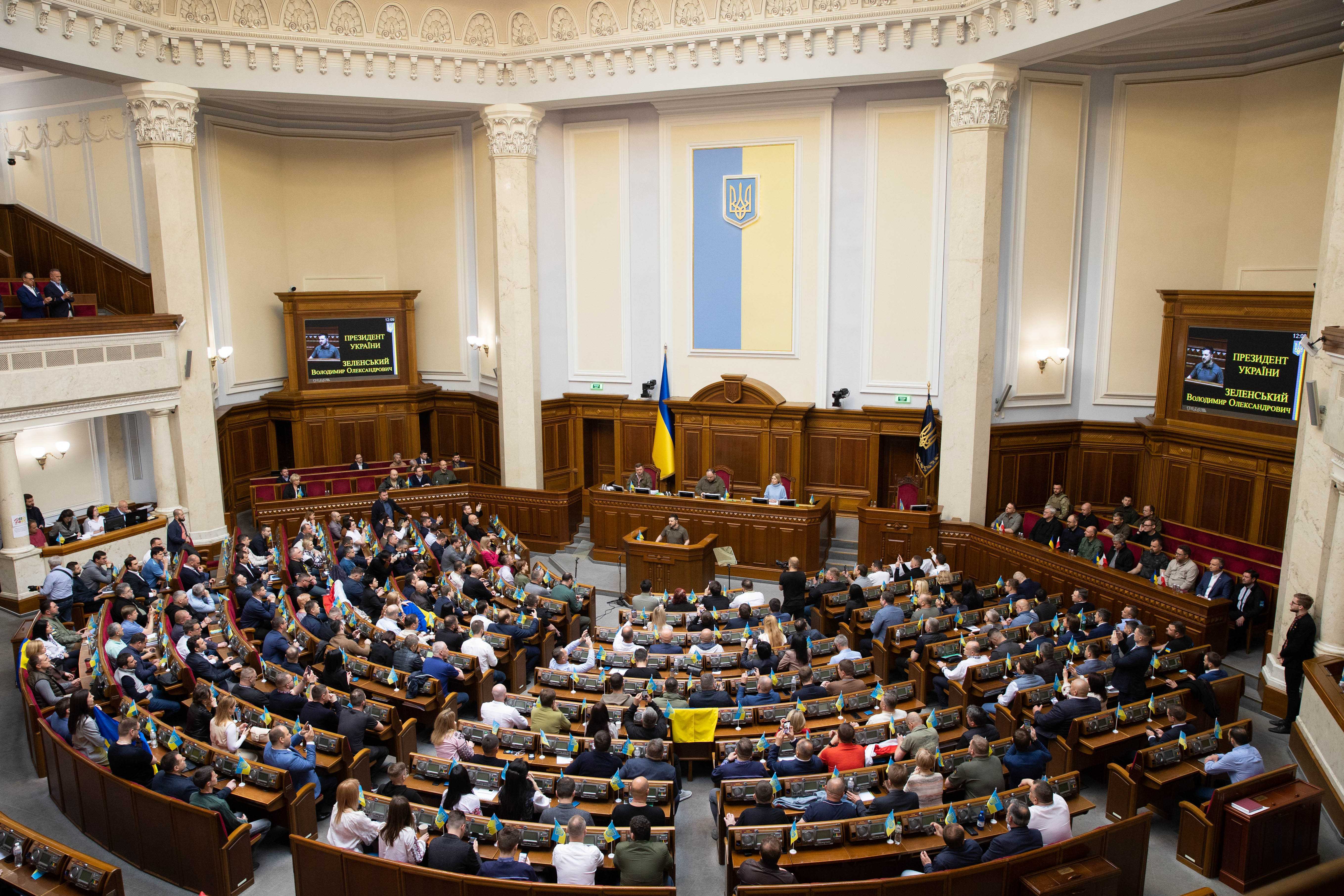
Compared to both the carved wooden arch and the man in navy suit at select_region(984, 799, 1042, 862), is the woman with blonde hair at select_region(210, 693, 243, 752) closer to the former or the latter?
the man in navy suit at select_region(984, 799, 1042, 862)

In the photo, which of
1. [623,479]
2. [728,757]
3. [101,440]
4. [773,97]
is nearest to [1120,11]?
[773,97]

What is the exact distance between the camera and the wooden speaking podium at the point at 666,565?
46.5 ft

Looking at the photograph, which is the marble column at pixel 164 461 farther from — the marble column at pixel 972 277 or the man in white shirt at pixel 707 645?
the marble column at pixel 972 277

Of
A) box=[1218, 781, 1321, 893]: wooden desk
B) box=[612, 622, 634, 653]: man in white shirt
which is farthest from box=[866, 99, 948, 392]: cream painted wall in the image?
box=[1218, 781, 1321, 893]: wooden desk

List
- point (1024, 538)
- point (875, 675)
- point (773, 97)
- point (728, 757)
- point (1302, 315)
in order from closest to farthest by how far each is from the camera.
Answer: point (728, 757) → point (875, 675) → point (1302, 315) → point (1024, 538) → point (773, 97)

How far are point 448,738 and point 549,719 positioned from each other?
93cm

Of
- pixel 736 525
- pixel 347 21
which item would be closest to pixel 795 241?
pixel 736 525

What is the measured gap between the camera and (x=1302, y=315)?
41.2 feet

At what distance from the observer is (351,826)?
6.58 meters

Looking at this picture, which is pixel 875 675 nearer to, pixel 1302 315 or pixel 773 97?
pixel 1302 315

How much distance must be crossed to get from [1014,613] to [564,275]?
1072cm

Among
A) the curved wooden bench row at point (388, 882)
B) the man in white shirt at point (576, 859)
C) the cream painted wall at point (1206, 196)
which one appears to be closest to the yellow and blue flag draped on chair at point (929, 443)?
the cream painted wall at point (1206, 196)

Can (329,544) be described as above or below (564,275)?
below

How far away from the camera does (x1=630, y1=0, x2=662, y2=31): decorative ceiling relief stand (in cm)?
1568
